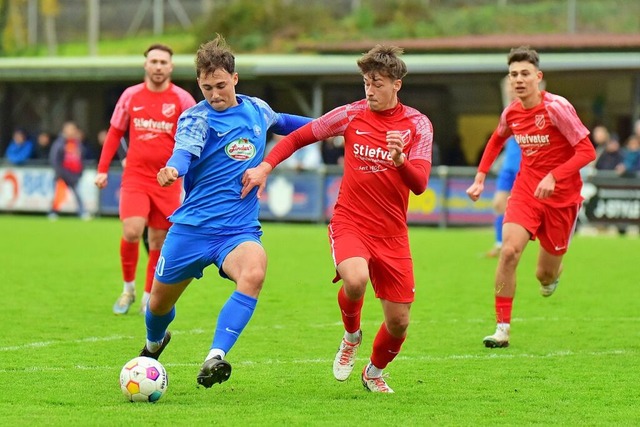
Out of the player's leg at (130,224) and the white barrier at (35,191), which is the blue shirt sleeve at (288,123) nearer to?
the player's leg at (130,224)

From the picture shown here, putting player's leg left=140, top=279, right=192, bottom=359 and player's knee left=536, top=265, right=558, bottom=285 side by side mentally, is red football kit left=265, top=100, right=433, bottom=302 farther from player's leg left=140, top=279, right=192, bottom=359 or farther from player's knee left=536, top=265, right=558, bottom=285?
player's knee left=536, top=265, right=558, bottom=285

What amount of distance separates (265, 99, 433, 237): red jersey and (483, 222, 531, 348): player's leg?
2.42 m

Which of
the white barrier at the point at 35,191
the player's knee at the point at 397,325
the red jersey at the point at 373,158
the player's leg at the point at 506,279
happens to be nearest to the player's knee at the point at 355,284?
the player's knee at the point at 397,325

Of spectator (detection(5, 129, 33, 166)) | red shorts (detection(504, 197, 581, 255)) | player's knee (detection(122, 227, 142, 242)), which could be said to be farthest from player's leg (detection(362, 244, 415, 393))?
spectator (detection(5, 129, 33, 166))

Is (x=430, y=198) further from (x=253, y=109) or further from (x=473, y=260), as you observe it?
(x=253, y=109)

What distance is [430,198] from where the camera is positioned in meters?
26.2

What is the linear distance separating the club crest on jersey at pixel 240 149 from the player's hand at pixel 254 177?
0.12 m

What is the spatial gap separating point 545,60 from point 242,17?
2441 centimetres

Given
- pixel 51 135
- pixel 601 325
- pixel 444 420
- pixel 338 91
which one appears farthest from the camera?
pixel 51 135

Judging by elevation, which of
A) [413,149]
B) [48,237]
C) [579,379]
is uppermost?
[413,149]

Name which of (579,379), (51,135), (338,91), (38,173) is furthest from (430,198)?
(579,379)

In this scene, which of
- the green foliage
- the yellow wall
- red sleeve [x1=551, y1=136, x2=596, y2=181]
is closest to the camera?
red sleeve [x1=551, y1=136, x2=596, y2=181]

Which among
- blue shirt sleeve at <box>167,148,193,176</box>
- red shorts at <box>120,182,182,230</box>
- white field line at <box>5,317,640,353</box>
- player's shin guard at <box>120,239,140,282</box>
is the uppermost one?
blue shirt sleeve at <box>167,148,193,176</box>

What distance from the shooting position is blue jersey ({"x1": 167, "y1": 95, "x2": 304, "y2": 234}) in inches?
314
